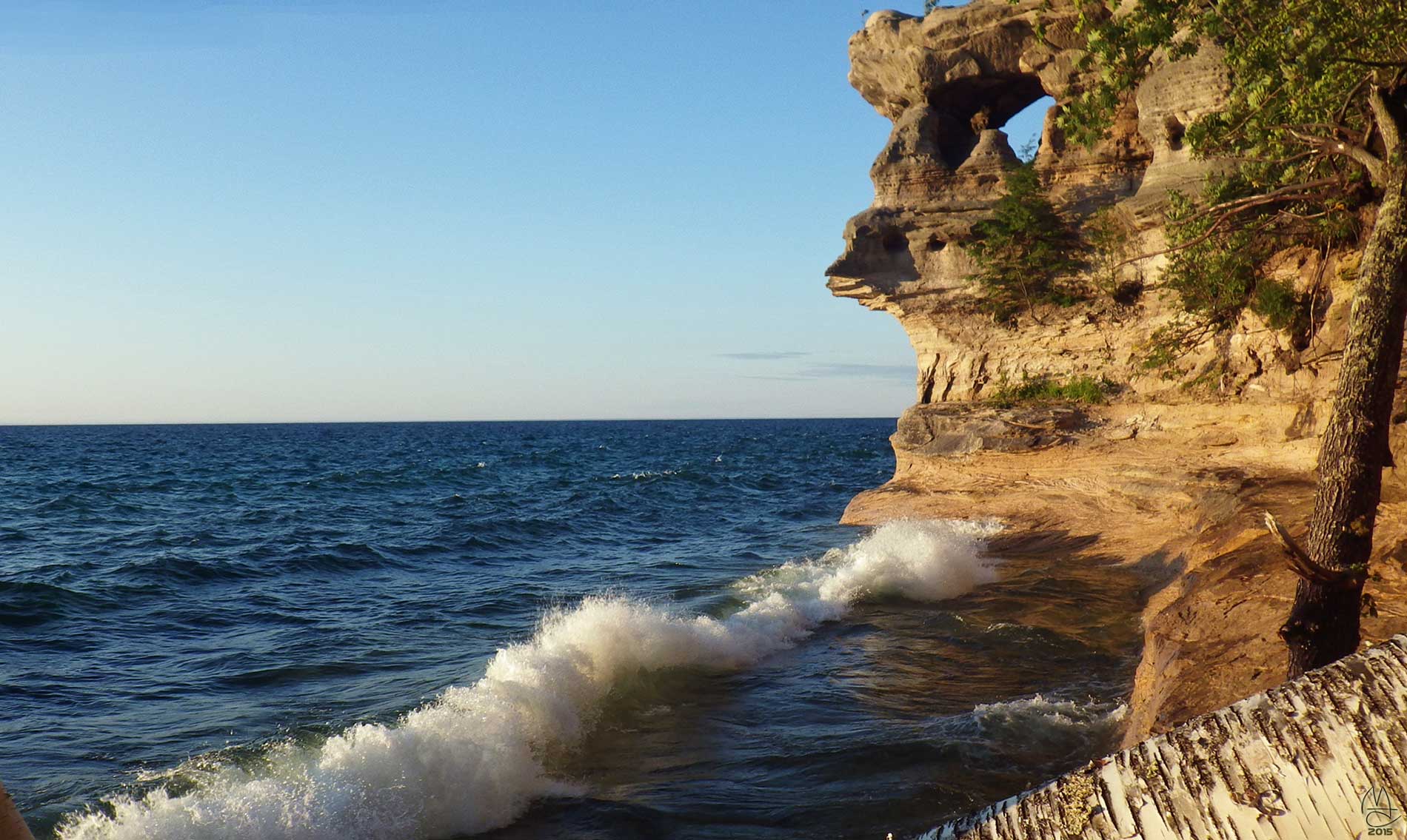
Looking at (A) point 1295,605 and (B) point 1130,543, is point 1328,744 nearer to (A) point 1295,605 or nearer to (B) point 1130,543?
(A) point 1295,605

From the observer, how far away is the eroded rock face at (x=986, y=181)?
20.6m

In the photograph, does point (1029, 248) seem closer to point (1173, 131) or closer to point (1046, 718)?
point (1173, 131)

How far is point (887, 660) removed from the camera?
1203 cm

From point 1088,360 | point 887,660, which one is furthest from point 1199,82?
point 887,660

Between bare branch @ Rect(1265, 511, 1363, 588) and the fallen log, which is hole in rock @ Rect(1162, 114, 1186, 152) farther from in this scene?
→ the fallen log

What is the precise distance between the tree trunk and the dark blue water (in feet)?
8.70

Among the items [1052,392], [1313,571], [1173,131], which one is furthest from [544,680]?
[1173,131]

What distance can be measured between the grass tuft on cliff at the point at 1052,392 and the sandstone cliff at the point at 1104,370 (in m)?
0.26

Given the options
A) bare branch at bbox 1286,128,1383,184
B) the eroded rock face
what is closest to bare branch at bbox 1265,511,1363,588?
bare branch at bbox 1286,128,1383,184

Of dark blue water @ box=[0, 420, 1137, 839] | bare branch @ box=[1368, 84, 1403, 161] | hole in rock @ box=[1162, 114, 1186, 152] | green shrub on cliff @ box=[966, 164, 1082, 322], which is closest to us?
bare branch @ box=[1368, 84, 1403, 161]

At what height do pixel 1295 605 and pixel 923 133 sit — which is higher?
pixel 923 133

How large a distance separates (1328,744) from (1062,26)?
23771 millimetres

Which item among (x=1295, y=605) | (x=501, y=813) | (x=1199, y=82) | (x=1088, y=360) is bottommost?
(x=501, y=813)

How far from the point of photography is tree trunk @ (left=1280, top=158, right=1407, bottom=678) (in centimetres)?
612
